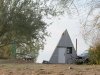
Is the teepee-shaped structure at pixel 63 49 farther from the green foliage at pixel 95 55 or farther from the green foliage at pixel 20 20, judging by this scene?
the green foliage at pixel 20 20

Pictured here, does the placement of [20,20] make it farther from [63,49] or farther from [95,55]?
[63,49]

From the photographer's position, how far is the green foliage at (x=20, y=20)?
2564cm

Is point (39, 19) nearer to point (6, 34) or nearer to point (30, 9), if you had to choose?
point (30, 9)

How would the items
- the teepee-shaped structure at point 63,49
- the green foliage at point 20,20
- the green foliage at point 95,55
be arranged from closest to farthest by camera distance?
the green foliage at point 20,20 → the green foliage at point 95,55 → the teepee-shaped structure at point 63,49

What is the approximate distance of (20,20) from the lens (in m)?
25.5

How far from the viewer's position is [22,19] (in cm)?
2567

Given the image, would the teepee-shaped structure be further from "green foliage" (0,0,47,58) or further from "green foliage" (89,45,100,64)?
"green foliage" (0,0,47,58)

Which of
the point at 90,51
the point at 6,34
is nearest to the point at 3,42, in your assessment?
the point at 6,34

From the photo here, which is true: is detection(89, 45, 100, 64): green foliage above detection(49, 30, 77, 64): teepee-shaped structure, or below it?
below

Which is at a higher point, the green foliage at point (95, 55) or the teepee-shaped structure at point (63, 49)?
the teepee-shaped structure at point (63, 49)

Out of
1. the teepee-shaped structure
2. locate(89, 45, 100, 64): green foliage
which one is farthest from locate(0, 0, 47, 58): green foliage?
the teepee-shaped structure

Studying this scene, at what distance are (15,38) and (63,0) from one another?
12.1 metres

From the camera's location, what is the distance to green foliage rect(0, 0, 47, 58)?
25.6m

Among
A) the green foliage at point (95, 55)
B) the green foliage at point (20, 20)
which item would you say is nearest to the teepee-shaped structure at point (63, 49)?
the green foliage at point (95, 55)
